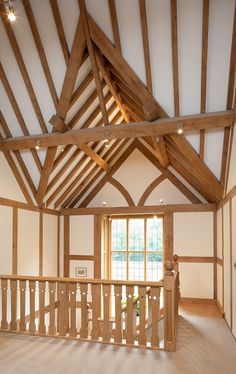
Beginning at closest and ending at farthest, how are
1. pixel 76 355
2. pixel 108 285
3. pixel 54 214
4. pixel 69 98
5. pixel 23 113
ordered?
pixel 76 355
pixel 108 285
pixel 69 98
pixel 23 113
pixel 54 214

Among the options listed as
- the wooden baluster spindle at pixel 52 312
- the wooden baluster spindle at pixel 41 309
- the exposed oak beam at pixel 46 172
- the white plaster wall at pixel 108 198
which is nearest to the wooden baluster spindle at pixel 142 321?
the wooden baluster spindle at pixel 52 312

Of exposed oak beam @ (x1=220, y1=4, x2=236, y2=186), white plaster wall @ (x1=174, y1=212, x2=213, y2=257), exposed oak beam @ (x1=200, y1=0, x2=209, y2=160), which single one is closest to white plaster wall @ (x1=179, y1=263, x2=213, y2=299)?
white plaster wall @ (x1=174, y1=212, x2=213, y2=257)

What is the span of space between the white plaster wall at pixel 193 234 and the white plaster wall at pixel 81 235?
8.25ft

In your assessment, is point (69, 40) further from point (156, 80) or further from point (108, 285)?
point (108, 285)

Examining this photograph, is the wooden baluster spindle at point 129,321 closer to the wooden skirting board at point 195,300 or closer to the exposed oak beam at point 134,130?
the exposed oak beam at point 134,130

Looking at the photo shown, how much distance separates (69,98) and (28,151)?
1.85 m

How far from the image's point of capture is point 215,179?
6078 mm

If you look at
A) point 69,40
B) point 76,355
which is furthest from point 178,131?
point 76,355

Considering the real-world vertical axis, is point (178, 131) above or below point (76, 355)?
above

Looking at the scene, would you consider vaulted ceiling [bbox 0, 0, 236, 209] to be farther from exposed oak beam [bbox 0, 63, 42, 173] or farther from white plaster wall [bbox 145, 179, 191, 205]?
white plaster wall [bbox 145, 179, 191, 205]

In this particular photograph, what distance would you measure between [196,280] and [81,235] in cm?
350

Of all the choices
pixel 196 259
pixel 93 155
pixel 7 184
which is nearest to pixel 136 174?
pixel 93 155

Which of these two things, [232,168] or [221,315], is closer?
[232,168]

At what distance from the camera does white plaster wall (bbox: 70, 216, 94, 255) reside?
911 centimetres
